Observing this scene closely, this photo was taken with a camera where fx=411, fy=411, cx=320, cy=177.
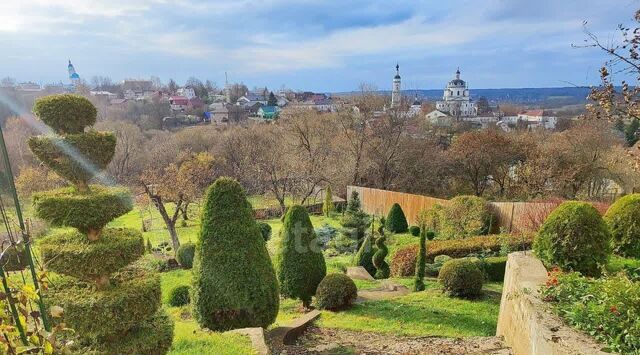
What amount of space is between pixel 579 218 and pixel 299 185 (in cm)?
1873

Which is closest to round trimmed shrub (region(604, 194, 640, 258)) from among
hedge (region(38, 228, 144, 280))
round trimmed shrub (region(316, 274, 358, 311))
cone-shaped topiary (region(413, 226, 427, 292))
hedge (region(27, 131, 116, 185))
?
cone-shaped topiary (region(413, 226, 427, 292))

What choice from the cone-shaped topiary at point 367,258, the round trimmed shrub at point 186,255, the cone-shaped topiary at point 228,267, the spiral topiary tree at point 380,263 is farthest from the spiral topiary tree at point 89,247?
the round trimmed shrub at point 186,255

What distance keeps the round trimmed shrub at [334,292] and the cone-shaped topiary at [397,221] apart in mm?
9863

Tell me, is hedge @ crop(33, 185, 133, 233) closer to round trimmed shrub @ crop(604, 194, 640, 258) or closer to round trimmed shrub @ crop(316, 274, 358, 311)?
round trimmed shrub @ crop(316, 274, 358, 311)

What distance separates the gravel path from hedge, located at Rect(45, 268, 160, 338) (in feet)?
7.09

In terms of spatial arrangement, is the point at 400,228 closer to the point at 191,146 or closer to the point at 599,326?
the point at 599,326

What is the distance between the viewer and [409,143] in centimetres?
2558

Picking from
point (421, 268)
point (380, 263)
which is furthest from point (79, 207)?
point (380, 263)

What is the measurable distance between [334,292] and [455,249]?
17.4ft

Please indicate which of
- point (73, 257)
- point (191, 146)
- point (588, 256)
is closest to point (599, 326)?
point (588, 256)

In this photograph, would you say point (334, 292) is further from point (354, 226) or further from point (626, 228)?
point (354, 226)

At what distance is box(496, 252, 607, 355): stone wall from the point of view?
346cm

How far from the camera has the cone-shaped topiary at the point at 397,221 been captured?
17.6 metres

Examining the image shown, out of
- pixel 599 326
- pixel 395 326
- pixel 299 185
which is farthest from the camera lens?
pixel 299 185
